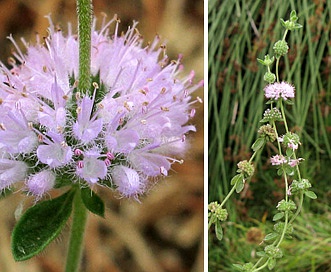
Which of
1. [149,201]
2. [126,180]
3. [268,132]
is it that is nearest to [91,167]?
[126,180]

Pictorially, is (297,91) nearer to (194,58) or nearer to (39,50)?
(194,58)

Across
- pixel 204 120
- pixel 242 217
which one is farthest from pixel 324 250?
pixel 204 120

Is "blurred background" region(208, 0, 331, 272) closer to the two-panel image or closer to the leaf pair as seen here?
the two-panel image

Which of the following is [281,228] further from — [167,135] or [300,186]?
[167,135]

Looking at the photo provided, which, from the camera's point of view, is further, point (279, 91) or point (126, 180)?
point (279, 91)

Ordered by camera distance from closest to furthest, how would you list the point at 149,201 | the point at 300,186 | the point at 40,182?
the point at 40,182, the point at 300,186, the point at 149,201
